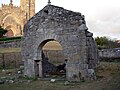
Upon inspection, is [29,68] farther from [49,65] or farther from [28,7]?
[28,7]

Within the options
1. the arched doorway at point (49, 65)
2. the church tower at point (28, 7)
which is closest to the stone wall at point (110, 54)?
the arched doorway at point (49, 65)

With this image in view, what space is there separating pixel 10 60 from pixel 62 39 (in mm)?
11950

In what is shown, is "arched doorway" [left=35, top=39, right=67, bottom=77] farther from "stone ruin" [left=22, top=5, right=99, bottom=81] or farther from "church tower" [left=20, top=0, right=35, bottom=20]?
"church tower" [left=20, top=0, right=35, bottom=20]

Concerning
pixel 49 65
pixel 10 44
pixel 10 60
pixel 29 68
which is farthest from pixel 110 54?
pixel 29 68

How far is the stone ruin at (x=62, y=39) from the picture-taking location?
17.3 m

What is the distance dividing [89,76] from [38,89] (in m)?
3.91

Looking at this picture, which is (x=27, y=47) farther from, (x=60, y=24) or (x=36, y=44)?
(x=60, y=24)

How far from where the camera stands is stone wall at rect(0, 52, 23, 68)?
27486 mm

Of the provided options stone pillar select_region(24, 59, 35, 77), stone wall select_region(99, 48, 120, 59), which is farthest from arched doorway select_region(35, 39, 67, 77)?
stone wall select_region(99, 48, 120, 59)

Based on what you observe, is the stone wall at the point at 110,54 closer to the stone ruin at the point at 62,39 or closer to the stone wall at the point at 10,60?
the stone wall at the point at 10,60

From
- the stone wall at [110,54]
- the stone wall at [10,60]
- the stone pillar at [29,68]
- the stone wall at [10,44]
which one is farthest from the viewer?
the stone wall at [10,44]

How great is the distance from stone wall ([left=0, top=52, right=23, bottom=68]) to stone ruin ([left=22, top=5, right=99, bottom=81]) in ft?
26.6

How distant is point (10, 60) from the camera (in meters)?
28.7

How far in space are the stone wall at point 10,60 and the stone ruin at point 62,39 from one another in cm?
812
